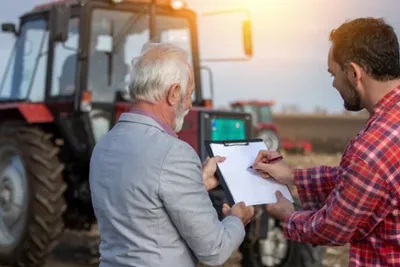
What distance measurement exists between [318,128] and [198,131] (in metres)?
23.1

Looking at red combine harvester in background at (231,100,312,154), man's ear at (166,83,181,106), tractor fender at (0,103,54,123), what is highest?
man's ear at (166,83,181,106)

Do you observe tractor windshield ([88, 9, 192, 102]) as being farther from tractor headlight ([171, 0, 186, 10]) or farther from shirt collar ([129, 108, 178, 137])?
shirt collar ([129, 108, 178, 137])

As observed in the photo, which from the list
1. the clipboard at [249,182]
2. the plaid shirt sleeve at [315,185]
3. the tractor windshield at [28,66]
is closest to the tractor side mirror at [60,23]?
the tractor windshield at [28,66]

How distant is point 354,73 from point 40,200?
4.27 m

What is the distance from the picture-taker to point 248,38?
6289 mm

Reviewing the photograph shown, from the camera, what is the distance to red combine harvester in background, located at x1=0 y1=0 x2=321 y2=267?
599 centimetres

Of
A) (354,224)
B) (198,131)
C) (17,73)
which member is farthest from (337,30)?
(17,73)

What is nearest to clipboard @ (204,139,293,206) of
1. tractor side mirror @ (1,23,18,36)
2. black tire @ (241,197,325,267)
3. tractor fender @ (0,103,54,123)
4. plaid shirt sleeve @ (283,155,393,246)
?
plaid shirt sleeve @ (283,155,393,246)

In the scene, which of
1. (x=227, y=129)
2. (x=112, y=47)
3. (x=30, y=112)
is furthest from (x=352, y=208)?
(x=30, y=112)

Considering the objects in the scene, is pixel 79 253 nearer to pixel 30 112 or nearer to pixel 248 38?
pixel 30 112

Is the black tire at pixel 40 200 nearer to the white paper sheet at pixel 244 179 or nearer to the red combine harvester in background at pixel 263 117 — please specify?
the white paper sheet at pixel 244 179

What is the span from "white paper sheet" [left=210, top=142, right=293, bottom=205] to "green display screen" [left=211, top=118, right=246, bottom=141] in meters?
3.18

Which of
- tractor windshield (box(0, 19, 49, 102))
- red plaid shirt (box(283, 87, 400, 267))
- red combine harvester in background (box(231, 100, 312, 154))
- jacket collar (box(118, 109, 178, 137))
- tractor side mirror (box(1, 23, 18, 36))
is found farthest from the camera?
red combine harvester in background (box(231, 100, 312, 154))

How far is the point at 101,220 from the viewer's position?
2.36 m
